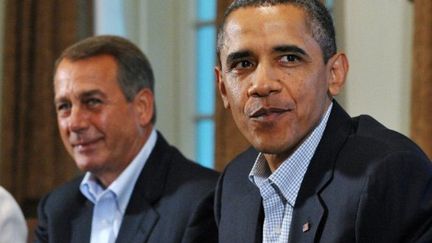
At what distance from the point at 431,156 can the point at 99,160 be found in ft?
4.20

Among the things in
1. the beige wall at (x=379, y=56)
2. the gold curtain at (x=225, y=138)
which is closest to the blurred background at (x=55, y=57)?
the gold curtain at (x=225, y=138)

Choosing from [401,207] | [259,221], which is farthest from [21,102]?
[401,207]

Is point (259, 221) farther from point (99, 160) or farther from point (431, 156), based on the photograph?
point (431, 156)

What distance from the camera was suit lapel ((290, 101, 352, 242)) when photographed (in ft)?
6.67

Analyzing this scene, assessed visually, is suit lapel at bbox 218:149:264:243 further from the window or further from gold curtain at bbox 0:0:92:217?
gold curtain at bbox 0:0:92:217

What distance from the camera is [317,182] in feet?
6.88

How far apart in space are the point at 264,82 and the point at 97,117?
132cm

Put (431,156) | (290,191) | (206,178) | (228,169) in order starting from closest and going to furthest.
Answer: (290,191) → (228,169) → (206,178) → (431,156)

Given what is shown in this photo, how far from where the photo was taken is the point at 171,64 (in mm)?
5055

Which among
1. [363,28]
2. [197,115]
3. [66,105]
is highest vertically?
[363,28]

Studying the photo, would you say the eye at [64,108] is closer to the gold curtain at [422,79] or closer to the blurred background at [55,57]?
the gold curtain at [422,79]

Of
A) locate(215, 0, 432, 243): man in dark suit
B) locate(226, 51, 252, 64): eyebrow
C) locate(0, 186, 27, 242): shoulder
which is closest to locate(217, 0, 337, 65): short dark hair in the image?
locate(215, 0, 432, 243): man in dark suit

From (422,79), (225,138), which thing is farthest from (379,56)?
(225,138)

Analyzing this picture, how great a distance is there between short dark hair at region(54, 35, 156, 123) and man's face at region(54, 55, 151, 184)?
2cm
